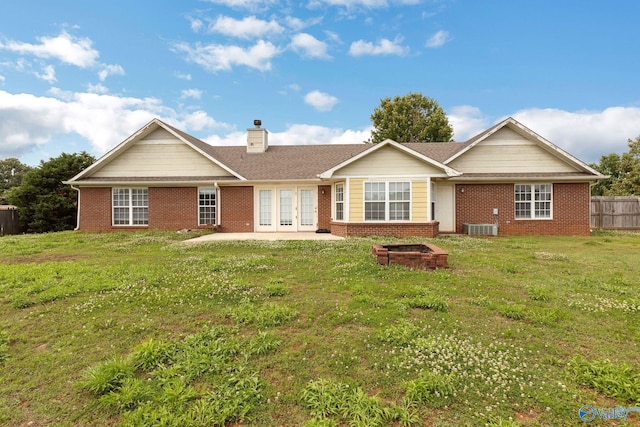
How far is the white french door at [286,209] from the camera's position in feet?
54.7

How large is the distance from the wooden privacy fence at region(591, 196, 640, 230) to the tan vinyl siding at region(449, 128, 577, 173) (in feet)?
19.4

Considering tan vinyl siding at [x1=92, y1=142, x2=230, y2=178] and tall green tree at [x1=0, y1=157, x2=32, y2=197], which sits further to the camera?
tall green tree at [x1=0, y1=157, x2=32, y2=197]

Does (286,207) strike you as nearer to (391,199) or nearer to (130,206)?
(391,199)

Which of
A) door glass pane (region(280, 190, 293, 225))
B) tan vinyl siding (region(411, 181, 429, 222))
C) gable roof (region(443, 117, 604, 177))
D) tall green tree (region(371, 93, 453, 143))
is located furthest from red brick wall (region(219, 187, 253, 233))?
tall green tree (region(371, 93, 453, 143))

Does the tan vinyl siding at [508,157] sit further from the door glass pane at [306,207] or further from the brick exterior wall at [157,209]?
the brick exterior wall at [157,209]

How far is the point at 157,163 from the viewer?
16.7 m

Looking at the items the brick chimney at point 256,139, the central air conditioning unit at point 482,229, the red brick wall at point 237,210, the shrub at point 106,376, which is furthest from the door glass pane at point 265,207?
the shrub at point 106,376

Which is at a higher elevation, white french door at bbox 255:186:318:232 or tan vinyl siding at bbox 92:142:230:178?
tan vinyl siding at bbox 92:142:230:178

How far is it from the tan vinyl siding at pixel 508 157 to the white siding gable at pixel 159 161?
12.8 meters

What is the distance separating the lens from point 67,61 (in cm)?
1520

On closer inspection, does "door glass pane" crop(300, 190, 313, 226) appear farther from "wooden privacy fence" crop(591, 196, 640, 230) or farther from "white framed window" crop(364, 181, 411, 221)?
"wooden privacy fence" crop(591, 196, 640, 230)

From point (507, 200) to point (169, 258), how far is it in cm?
1528

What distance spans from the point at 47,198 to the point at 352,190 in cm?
1997

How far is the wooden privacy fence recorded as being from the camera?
61.0ft
